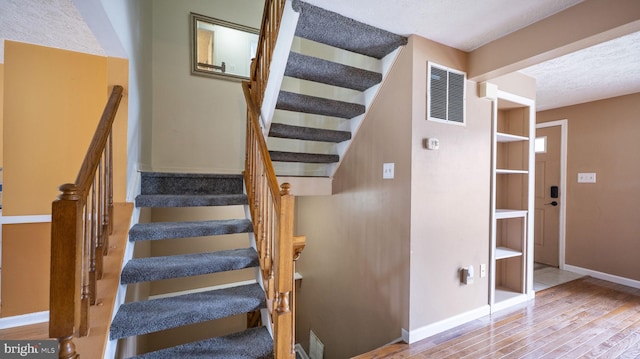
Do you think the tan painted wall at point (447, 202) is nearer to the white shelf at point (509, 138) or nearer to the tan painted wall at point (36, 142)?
the white shelf at point (509, 138)

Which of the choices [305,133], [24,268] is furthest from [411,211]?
[24,268]

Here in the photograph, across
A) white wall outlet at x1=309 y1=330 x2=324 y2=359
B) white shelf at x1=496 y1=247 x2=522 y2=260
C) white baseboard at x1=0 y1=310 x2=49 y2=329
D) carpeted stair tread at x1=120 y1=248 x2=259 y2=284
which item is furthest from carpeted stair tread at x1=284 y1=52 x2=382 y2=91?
white baseboard at x1=0 y1=310 x2=49 y2=329

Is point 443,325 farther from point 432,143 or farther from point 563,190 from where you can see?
point 563,190

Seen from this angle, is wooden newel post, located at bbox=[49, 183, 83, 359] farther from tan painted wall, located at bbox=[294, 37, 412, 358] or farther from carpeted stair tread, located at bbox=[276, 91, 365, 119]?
tan painted wall, located at bbox=[294, 37, 412, 358]

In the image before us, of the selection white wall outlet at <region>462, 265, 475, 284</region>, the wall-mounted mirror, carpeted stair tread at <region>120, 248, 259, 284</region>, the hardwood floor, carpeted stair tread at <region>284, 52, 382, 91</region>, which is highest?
the wall-mounted mirror

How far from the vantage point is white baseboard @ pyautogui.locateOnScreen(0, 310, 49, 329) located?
8.30 ft

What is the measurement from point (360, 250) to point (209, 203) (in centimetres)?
146

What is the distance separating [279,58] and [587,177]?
14.2 feet

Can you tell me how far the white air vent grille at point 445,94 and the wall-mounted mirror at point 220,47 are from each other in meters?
2.41

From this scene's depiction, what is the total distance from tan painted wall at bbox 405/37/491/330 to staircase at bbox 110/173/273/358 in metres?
1.24

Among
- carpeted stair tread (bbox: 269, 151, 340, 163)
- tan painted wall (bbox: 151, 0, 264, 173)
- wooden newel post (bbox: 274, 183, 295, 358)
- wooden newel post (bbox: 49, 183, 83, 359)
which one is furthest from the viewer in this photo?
tan painted wall (bbox: 151, 0, 264, 173)

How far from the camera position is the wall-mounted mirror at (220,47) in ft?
11.2

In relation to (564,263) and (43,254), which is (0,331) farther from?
(564,263)

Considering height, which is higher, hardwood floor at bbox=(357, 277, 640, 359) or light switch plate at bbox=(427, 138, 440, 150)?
light switch plate at bbox=(427, 138, 440, 150)
